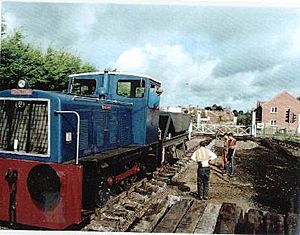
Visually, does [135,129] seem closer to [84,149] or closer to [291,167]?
[84,149]

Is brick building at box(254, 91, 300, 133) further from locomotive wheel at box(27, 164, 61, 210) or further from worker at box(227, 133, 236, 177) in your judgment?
locomotive wheel at box(27, 164, 61, 210)

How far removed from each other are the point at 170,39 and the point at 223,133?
822 millimetres

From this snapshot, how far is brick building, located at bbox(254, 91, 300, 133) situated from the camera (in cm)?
205

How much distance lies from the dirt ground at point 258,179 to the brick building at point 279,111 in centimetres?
19

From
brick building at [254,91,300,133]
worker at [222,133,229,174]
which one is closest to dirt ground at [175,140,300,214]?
worker at [222,133,229,174]

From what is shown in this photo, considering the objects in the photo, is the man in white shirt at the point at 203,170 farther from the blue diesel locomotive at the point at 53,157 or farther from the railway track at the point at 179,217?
the blue diesel locomotive at the point at 53,157

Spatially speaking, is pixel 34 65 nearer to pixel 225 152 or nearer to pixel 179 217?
pixel 179 217

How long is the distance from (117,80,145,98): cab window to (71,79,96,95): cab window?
0.59 feet

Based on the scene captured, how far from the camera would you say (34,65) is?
2.45 m

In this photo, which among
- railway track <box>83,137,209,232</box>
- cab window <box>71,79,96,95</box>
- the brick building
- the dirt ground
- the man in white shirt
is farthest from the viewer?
cab window <box>71,79,96,95</box>

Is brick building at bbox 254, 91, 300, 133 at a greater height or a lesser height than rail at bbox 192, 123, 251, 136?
greater

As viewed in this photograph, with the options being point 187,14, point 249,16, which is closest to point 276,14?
point 249,16

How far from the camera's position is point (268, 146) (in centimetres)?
284

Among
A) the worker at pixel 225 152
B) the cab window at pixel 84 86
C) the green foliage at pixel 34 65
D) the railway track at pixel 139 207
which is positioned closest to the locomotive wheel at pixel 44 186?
the railway track at pixel 139 207
